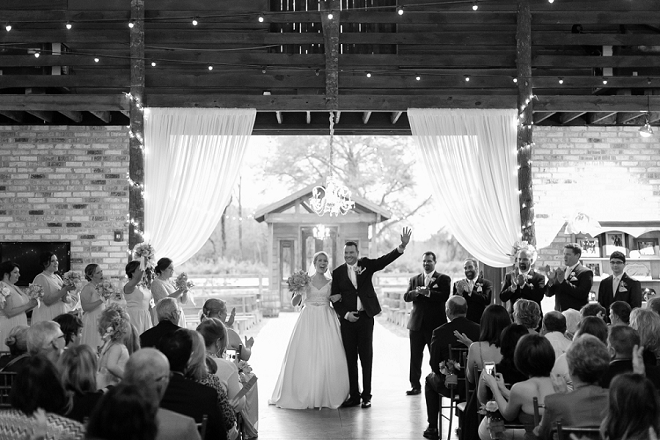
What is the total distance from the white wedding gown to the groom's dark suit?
13 cm

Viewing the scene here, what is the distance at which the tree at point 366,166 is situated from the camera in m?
27.4

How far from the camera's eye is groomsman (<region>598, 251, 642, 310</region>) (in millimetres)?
7664

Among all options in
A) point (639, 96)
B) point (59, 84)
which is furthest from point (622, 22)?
point (59, 84)

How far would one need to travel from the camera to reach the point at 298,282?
806 cm

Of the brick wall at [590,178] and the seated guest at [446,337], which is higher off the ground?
the brick wall at [590,178]

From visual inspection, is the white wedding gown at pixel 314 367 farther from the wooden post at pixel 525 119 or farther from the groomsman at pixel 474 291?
the wooden post at pixel 525 119

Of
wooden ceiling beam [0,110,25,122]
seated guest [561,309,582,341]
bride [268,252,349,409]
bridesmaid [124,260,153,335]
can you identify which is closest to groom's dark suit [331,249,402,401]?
bride [268,252,349,409]

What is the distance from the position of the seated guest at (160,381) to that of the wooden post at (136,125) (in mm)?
6066

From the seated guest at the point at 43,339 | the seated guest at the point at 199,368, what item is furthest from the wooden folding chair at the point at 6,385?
the seated guest at the point at 199,368

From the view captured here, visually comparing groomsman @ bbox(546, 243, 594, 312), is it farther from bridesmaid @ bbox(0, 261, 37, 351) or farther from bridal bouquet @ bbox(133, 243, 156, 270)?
bridesmaid @ bbox(0, 261, 37, 351)

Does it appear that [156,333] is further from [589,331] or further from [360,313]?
[360,313]

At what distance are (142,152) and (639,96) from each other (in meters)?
6.45

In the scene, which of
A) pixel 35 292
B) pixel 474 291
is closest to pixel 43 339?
pixel 35 292

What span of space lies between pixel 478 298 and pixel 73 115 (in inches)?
242
